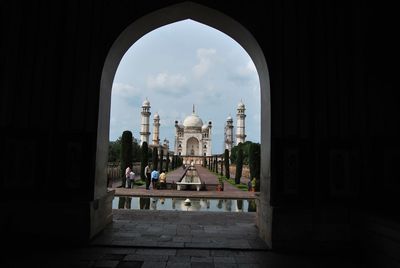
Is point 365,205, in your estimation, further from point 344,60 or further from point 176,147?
point 176,147

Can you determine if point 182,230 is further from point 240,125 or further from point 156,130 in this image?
point 156,130

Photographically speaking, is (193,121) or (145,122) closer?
(145,122)

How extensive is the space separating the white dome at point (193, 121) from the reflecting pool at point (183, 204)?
5525 centimetres

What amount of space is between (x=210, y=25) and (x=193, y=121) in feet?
201

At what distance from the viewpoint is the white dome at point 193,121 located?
65.8 metres

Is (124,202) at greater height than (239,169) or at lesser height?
lesser

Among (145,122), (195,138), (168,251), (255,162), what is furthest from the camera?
(195,138)

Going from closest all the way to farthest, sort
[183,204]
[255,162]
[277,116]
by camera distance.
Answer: [277,116] < [183,204] < [255,162]

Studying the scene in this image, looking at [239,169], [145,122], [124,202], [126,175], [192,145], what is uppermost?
[145,122]

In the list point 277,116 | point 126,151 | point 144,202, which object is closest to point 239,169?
point 126,151

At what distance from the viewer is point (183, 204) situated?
9602 mm

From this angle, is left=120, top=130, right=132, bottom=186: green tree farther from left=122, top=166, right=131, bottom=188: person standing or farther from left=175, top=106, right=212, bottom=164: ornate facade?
left=175, top=106, right=212, bottom=164: ornate facade

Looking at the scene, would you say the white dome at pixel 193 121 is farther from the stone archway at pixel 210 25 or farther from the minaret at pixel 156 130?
the stone archway at pixel 210 25

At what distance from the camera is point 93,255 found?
3.48 metres
